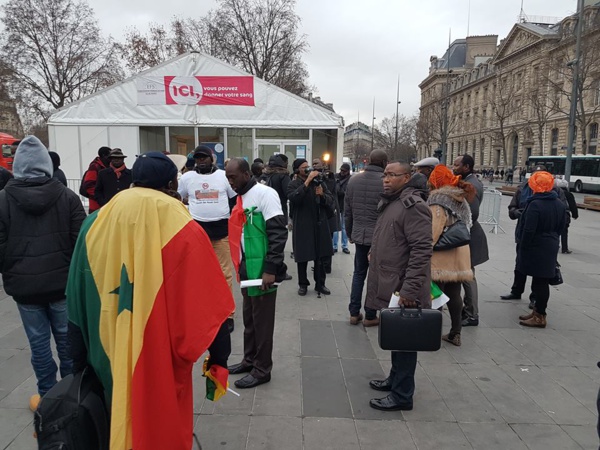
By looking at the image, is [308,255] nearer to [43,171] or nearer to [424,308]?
[424,308]

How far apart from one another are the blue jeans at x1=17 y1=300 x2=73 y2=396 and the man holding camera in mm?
3373

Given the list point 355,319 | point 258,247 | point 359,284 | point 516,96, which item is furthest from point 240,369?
point 516,96

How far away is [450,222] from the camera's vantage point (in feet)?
13.5

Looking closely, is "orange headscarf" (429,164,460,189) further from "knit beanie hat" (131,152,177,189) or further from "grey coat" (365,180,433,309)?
"knit beanie hat" (131,152,177,189)

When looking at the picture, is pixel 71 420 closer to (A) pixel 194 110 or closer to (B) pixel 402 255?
(B) pixel 402 255

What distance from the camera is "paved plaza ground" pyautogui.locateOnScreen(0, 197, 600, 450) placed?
2859 millimetres

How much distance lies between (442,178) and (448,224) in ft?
1.58

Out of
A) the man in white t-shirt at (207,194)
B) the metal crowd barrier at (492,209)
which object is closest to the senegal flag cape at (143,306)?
the man in white t-shirt at (207,194)

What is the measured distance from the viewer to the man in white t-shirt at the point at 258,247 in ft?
10.8

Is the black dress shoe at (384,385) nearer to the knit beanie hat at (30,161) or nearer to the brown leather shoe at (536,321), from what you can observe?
the brown leather shoe at (536,321)

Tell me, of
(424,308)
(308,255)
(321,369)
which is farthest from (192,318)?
(308,255)

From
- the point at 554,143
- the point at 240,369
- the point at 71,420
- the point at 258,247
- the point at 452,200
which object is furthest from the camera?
the point at 554,143

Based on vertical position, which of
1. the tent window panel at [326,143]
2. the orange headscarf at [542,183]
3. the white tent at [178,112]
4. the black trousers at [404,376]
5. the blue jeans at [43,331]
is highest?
the white tent at [178,112]

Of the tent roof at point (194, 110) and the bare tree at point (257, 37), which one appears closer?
the tent roof at point (194, 110)
